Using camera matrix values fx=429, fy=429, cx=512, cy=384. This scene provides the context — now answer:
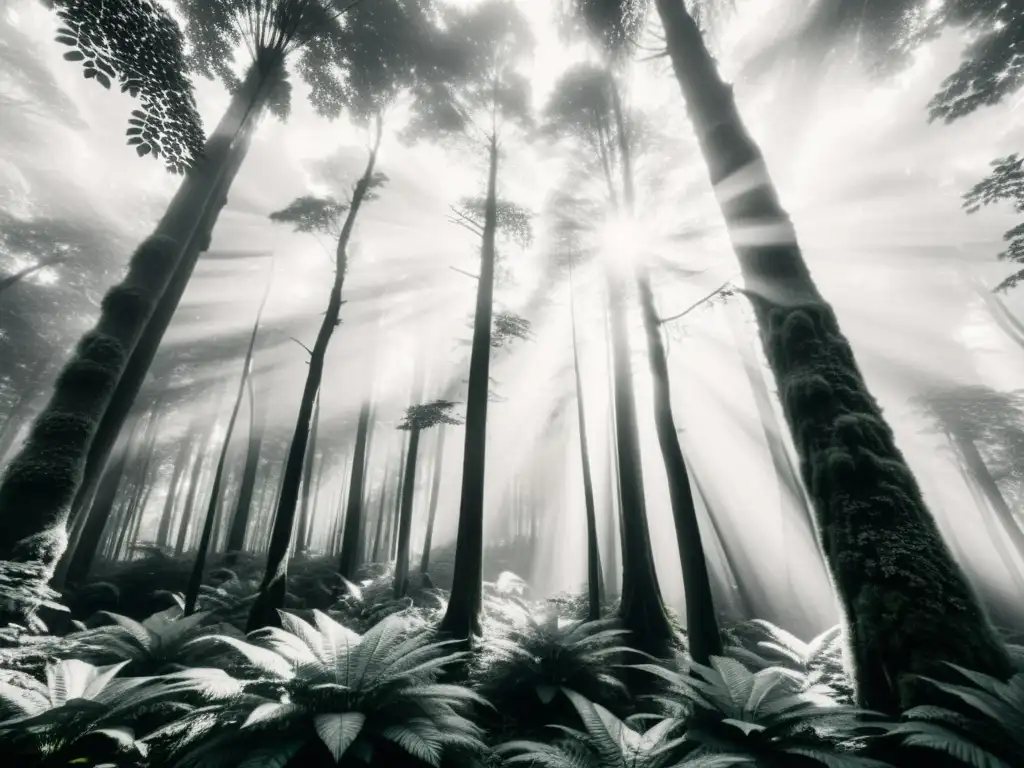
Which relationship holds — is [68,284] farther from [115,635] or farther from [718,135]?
[718,135]

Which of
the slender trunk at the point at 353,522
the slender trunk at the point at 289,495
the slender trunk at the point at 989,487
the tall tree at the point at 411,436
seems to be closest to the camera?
the slender trunk at the point at 289,495

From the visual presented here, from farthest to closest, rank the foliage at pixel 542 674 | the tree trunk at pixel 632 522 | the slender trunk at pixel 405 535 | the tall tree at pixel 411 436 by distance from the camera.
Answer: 1. the slender trunk at pixel 405 535
2. the tall tree at pixel 411 436
3. the tree trunk at pixel 632 522
4. the foliage at pixel 542 674

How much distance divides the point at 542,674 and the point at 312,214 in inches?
415

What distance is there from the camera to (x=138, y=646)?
4.79 metres

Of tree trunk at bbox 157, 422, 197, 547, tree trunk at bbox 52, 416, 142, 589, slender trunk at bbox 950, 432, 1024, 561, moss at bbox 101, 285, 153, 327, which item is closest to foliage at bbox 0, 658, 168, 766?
moss at bbox 101, 285, 153, 327

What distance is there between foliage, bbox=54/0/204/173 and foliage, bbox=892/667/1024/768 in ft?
20.9

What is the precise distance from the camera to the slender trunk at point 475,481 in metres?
6.89

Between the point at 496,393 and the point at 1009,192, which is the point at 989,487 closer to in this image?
the point at 1009,192

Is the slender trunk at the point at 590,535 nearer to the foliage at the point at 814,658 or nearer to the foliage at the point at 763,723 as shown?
the foliage at the point at 814,658

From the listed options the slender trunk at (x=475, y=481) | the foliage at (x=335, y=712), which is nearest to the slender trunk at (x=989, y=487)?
the slender trunk at (x=475, y=481)

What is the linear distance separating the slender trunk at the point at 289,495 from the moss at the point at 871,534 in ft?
20.9

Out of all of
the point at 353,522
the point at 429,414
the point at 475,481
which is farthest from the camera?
the point at 353,522

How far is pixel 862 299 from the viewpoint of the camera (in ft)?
99.8

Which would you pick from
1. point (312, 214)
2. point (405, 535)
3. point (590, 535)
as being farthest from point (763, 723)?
point (405, 535)
